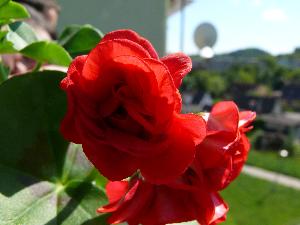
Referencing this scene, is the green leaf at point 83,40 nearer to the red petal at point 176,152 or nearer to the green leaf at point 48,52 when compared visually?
the green leaf at point 48,52

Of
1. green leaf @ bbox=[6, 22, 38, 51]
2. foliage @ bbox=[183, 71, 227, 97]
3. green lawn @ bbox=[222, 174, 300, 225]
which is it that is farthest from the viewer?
foliage @ bbox=[183, 71, 227, 97]

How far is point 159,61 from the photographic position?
8.0 inches

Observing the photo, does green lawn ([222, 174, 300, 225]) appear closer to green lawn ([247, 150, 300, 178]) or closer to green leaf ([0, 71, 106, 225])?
green lawn ([247, 150, 300, 178])

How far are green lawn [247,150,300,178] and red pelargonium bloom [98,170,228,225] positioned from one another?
17.4 feet

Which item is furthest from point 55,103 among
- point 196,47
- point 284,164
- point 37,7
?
point 284,164

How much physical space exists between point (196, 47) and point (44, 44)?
260cm

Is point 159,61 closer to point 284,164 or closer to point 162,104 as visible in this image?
point 162,104

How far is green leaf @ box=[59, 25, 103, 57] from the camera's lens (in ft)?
1.17

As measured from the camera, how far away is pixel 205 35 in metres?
2.84

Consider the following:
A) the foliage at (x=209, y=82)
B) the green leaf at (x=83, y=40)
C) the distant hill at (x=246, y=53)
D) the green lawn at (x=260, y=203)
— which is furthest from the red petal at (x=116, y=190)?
the foliage at (x=209, y=82)

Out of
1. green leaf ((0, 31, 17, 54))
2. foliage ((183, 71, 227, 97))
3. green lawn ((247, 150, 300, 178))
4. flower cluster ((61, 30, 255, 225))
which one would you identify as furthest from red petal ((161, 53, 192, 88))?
foliage ((183, 71, 227, 97))

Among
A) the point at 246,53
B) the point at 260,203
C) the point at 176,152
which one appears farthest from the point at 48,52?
the point at 246,53

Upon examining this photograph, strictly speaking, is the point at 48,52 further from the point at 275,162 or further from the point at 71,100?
the point at 275,162

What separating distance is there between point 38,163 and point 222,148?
0.27ft
